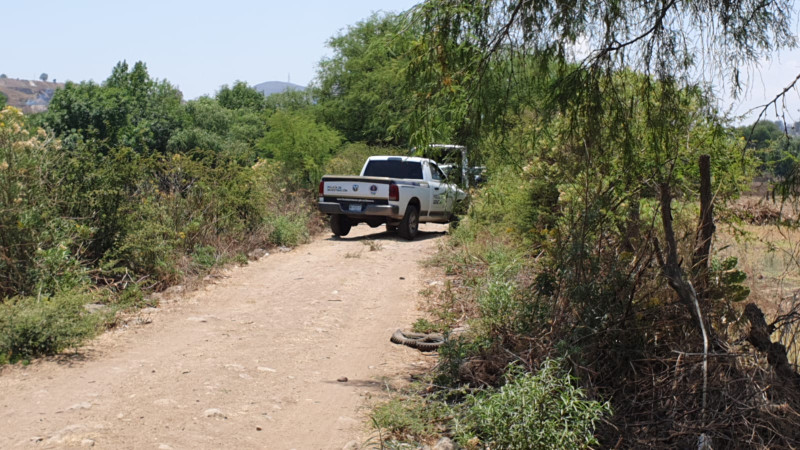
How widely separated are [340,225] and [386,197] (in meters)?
1.58

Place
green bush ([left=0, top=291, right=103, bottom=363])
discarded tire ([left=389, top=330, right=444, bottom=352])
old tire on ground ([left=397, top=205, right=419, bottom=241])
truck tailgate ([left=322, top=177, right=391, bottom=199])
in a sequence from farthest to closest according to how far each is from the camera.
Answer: old tire on ground ([left=397, top=205, right=419, bottom=241]) < truck tailgate ([left=322, top=177, right=391, bottom=199]) < discarded tire ([left=389, top=330, right=444, bottom=352]) < green bush ([left=0, top=291, right=103, bottom=363])

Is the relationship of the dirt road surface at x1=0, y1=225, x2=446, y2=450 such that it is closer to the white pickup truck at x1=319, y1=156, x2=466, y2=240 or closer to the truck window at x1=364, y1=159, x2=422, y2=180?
the white pickup truck at x1=319, y1=156, x2=466, y2=240

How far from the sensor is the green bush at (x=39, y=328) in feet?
23.7

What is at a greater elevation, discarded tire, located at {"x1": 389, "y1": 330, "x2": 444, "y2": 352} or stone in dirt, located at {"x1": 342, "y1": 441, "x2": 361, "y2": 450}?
stone in dirt, located at {"x1": 342, "y1": 441, "x2": 361, "y2": 450}

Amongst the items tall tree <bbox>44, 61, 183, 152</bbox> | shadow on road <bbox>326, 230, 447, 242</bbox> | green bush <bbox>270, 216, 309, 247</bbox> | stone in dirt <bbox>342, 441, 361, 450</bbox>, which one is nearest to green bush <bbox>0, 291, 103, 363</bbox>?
stone in dirt <bbox>342, 441, 361, 450</bbox>

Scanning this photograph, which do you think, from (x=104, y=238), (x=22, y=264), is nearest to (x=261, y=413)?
(x=22, y=264)

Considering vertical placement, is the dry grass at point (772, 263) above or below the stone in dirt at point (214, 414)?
above

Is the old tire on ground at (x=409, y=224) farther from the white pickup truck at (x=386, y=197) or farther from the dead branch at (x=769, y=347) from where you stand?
the dead branch at (x=769, y=347)

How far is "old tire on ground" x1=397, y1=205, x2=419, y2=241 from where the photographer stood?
A: 1750 cm

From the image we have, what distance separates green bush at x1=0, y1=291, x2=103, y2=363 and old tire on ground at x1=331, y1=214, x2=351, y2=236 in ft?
33.8

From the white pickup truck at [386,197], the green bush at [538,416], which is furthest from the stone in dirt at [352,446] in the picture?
the white pickup truck at [386,197]

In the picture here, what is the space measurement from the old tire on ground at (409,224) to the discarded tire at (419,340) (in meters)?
8.69

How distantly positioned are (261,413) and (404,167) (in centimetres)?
1288

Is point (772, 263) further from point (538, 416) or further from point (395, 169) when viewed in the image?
point (395, 169)
